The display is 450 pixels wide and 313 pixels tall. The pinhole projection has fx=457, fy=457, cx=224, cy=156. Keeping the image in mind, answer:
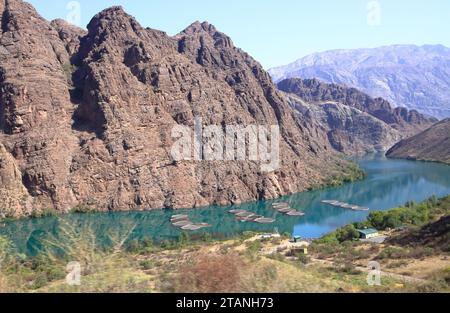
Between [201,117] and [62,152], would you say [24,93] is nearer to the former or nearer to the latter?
[62,152]

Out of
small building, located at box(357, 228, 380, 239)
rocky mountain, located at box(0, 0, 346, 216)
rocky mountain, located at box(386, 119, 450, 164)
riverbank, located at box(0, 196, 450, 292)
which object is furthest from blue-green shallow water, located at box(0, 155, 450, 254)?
rocky mountain, located at box(386, 119, 450, 164)

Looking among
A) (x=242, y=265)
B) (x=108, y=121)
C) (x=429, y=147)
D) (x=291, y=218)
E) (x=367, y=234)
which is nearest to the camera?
(x=242, y=265)

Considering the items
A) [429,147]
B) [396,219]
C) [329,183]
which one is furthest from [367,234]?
[429,147]

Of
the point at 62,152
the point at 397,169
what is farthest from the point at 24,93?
the point at 397,169

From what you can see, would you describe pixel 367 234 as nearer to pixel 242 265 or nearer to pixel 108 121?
pixel 242 265

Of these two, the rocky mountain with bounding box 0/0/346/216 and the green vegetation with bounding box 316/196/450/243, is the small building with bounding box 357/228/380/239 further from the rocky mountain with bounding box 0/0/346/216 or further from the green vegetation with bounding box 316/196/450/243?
the rocky mountain with bounding box 0/0/346/216

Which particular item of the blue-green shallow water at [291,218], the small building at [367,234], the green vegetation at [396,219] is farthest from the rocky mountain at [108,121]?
the small building at [367,234]

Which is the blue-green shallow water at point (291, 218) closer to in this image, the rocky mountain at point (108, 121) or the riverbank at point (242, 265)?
the rocky mountain at point (108, 121)
